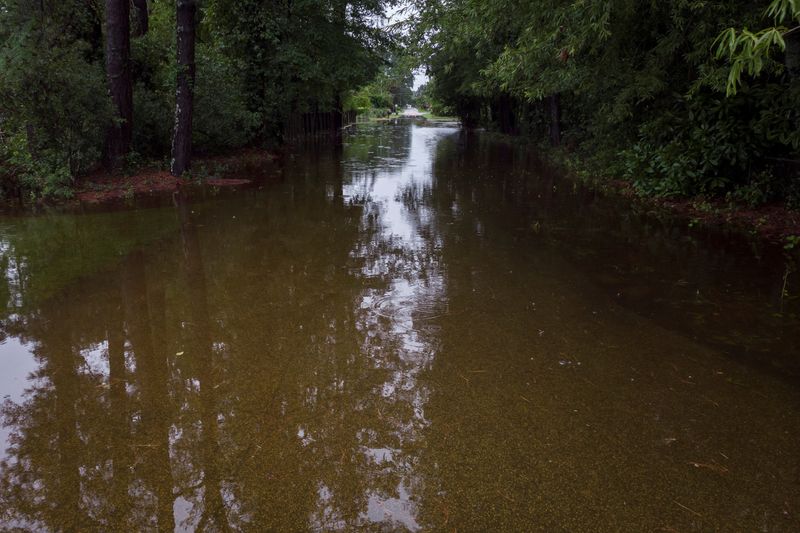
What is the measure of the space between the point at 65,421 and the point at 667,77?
11354mm

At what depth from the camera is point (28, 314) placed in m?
5.32

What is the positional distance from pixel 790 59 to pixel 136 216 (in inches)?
427

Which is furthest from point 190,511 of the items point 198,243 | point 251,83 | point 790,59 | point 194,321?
point 251,83

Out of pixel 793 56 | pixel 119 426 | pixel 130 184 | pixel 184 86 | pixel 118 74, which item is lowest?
pixel 119 426

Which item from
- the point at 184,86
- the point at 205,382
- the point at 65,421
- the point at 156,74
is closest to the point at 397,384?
the point at 205,382

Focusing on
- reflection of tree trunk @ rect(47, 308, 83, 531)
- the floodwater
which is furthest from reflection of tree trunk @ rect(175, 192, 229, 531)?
reflection of tree trunk @ rect(47, 308, 83, 531)

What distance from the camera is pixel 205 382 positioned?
4039mm

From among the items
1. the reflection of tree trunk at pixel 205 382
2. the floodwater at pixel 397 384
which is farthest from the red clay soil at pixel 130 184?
the reflection of tree trunk at pixel 205 382

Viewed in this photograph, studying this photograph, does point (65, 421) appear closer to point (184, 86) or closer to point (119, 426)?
point (119, 426)

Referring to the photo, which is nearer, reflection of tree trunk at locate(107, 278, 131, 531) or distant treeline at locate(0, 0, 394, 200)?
reflection of tree trunk at locate(107, 278, 131, 531)

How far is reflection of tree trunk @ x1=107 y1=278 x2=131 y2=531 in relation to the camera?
280cm

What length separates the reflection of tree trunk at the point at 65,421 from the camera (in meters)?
2.77

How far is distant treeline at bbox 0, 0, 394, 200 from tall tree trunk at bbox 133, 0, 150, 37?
0.14 feet

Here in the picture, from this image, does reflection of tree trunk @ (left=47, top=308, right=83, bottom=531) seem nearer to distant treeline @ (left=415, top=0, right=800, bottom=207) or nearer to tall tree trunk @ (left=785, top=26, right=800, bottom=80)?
distant treeline @ (left=415, top=0, right=800, bottom=207)
